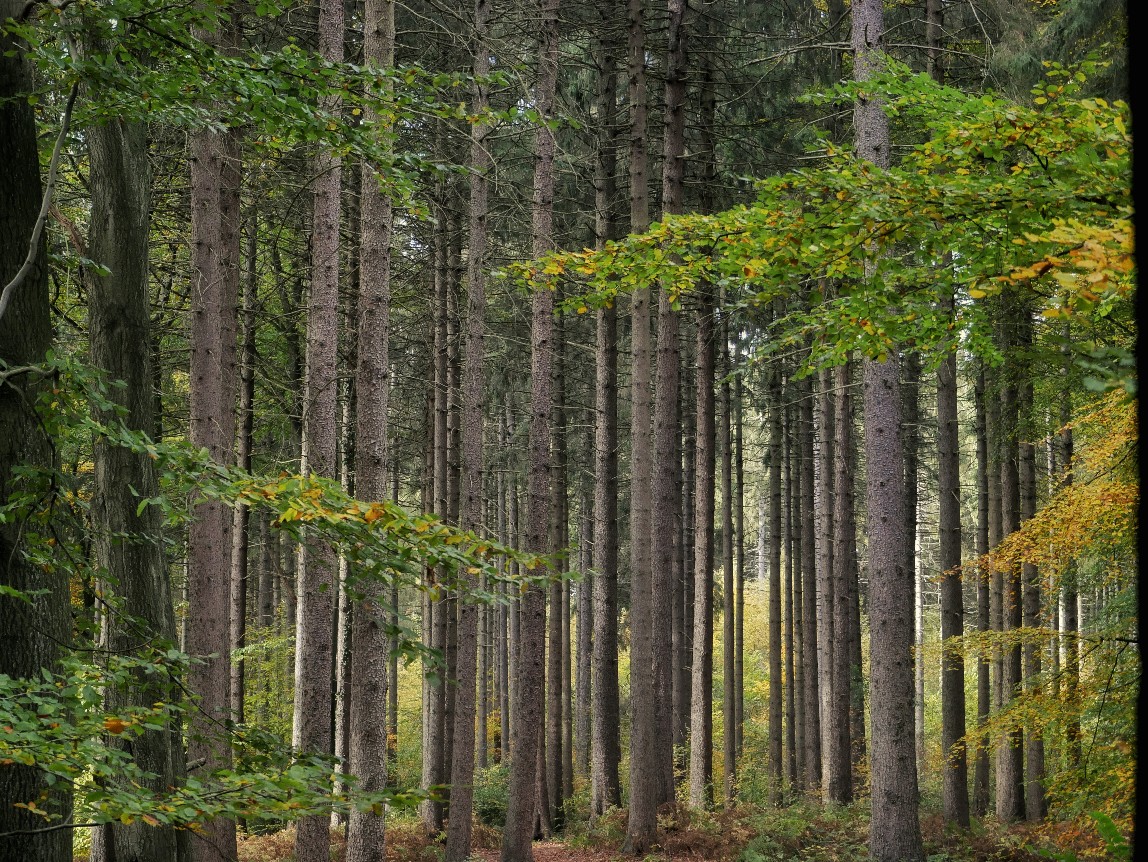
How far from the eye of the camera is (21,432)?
465 cm

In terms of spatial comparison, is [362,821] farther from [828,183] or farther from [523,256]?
[523,256]

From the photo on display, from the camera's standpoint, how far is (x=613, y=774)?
1730 centimetres

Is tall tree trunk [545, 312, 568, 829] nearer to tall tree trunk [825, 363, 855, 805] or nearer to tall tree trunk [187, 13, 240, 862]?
tall tree trunk [825, 363, 855, 805]

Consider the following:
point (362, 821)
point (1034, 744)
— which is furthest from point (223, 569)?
point (1034, 744)

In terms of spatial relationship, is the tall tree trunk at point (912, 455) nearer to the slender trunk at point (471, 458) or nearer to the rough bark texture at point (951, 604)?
the rough bark texture at point (951, 604)

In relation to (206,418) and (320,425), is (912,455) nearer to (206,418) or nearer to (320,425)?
(320,425)

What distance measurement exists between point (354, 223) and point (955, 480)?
476 inches

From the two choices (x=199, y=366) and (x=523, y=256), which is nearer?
(x=199, y=366)

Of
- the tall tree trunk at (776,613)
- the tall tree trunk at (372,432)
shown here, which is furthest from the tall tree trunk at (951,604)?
the tall tree trunk at (372,432)

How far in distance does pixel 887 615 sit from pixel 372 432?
5803 mm

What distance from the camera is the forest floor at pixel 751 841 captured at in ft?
40.6

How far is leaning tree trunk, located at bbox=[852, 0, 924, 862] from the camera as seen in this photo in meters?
9.76

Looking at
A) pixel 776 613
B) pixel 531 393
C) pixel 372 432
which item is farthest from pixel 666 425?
pixel 776 613

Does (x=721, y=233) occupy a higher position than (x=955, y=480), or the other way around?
(x=721, y=233)
